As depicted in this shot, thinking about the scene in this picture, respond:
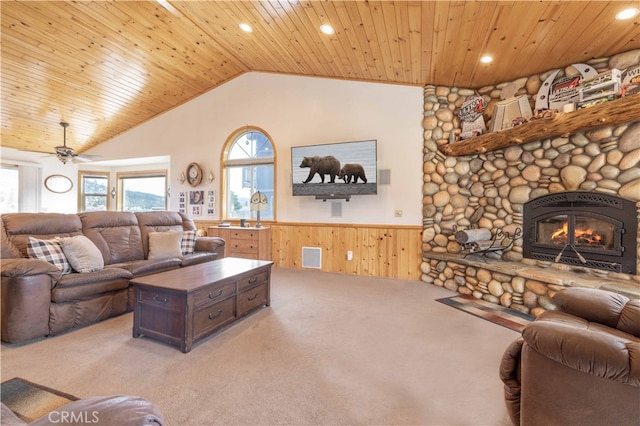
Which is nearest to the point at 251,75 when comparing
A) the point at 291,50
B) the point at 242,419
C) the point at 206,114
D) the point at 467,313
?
the point at 206,114

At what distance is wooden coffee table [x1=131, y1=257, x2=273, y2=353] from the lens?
2.32 m

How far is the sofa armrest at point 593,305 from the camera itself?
5.67ft

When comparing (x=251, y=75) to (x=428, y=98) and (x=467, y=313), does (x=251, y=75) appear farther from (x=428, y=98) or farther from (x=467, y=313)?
(x=467, y=313)

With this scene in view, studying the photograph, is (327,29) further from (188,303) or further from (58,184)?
(58,184)

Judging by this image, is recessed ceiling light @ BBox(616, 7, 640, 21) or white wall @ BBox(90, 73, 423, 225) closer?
recessed ceiling light @ BBox(616, 7, 640, 21)

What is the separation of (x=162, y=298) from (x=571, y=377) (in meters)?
2.55

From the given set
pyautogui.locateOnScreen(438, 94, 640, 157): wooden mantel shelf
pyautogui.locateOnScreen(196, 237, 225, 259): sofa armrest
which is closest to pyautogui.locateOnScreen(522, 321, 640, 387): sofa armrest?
pyautogui.locateOnScreen(438, 94, 640, 157): wooden mantel shelf

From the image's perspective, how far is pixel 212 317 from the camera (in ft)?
8.38

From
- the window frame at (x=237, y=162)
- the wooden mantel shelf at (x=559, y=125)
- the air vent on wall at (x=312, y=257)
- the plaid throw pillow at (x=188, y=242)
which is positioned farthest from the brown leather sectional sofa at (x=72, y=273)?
the wooden mantel shelf at (x=559, y=125)

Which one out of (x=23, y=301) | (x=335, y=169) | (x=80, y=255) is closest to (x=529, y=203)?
(x=335, y=169)

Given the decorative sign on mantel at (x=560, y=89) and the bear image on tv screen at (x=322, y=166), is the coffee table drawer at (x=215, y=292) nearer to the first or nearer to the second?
the bear image on tv screen at (x=322, y=166)

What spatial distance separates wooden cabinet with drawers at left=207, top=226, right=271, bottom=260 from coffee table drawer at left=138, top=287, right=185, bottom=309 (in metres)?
2.76

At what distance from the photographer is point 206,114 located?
6262mm

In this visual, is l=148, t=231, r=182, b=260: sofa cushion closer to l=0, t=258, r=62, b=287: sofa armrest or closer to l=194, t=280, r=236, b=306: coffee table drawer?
l=0, t=258, r=62, b=287: sofa armrest
